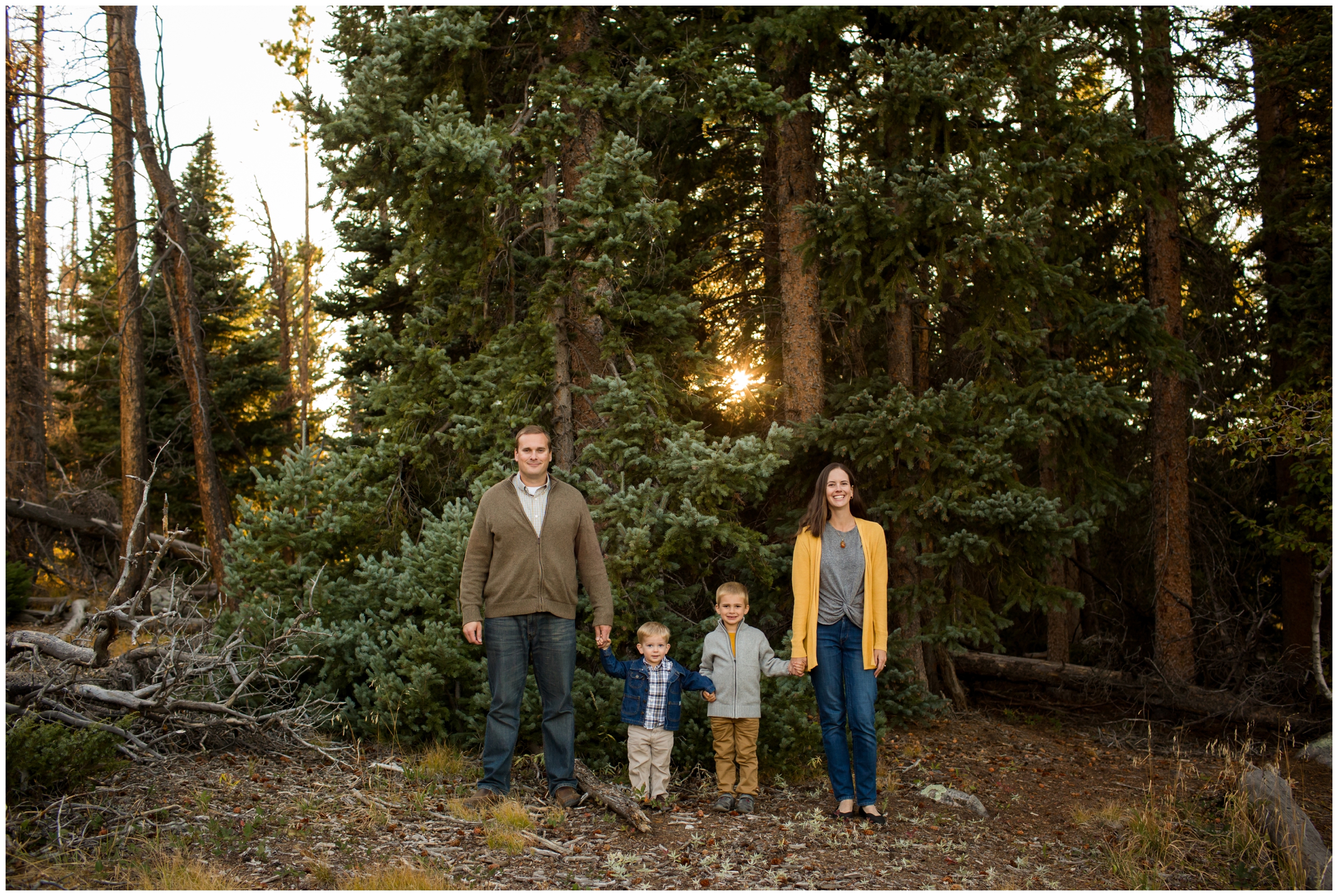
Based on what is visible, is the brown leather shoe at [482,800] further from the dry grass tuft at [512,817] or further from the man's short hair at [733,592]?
the man's short hair at [733,592]

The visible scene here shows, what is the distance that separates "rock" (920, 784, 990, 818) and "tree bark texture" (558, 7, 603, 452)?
3.94m

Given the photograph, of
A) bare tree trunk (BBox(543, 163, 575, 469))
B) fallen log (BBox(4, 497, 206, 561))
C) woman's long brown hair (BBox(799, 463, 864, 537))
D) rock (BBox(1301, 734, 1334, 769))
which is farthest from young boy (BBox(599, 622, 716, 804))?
fallen log (BBox(4, 497, 206, 561))

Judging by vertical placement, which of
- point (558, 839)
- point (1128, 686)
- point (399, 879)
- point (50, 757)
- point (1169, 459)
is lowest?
point (1128, 686)

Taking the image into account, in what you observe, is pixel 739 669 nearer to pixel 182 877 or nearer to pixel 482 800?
pixel 482 800

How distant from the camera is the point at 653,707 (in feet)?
18.8

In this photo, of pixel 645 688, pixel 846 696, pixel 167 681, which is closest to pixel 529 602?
pixel 645 688

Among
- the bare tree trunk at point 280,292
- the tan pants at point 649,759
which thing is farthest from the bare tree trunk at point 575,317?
the bare tree trunk at point 280,292

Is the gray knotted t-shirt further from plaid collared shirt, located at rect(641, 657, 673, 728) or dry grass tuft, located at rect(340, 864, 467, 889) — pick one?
dry grass tuft, located at rect(340, 864, 467, 889)

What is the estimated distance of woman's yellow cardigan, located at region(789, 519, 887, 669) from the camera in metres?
5.50

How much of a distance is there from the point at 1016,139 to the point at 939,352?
3660mm

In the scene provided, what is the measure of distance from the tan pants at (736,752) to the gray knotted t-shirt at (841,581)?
0.86 meters

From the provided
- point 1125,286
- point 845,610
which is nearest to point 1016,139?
point 1125,286

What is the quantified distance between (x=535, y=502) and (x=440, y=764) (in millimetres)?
1966

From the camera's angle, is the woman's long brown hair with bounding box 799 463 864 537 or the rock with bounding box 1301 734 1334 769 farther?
the rock with bounding box 1301 734 1334 769
